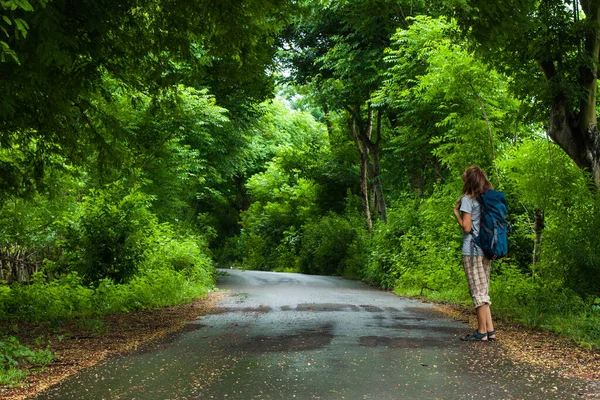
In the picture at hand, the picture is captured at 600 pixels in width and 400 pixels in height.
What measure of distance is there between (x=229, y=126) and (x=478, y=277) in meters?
19.6

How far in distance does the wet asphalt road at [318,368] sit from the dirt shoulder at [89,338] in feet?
0.95

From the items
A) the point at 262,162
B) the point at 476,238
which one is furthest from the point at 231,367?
the point at 262,162

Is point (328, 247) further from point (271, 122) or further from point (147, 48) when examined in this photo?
point (147, 48)

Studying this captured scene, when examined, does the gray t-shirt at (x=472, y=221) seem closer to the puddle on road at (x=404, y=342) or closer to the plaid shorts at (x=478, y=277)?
the plaid shorts at (x=478, y=277)

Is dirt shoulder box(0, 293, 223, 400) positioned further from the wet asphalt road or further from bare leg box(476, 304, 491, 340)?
bare leg box(476, 304, 491, 340)

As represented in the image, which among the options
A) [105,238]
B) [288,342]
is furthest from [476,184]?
[105,238]

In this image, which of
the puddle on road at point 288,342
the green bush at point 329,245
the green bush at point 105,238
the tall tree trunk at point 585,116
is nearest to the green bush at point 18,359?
the puddle on road at point 288,342

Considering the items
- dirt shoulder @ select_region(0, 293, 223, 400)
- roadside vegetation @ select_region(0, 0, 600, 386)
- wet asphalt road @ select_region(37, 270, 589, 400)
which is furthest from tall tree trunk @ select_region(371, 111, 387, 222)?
wet asphalt road @ select_region(37, 270, 589, 400)

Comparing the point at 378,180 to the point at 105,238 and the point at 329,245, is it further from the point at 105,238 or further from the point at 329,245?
the point at 105,238

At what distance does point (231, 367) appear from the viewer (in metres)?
5.98

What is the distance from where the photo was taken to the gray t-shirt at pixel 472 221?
7.57 metres

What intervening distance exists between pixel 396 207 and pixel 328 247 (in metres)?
8.63

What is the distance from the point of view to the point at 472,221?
7578 millimetres

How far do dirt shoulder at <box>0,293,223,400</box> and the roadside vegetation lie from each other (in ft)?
0.78
